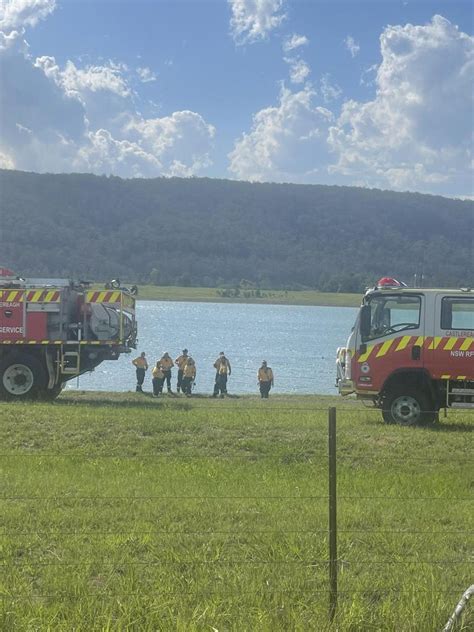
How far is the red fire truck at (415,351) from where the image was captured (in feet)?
49.5

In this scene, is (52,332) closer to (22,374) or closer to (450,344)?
(22,374)

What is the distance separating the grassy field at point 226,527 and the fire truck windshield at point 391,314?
2250mm

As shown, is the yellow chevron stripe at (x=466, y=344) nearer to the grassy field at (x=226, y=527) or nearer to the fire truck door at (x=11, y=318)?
the grassy field at (x=226, y=527)

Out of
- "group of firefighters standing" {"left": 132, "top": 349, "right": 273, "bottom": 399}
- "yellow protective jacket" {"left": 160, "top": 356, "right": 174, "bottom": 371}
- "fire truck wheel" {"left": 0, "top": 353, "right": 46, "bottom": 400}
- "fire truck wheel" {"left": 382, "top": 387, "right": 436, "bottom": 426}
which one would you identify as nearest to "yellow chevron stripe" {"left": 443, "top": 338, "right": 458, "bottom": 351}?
"fire truck wheel" {"left": 382, "top": 387, "right": 436, "bottom": 426}

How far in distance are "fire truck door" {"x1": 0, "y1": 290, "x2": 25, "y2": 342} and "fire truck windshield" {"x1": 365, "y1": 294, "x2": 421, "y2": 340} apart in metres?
7.86

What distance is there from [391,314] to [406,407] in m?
1.65

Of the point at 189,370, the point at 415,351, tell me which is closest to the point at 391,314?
the point at 415,351

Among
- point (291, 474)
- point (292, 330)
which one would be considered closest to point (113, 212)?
point (292, 330)

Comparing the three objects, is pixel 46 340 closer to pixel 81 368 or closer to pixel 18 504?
pixel 81 368

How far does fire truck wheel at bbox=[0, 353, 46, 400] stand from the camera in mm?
18719

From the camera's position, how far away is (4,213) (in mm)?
124938

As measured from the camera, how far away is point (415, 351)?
49.8ft

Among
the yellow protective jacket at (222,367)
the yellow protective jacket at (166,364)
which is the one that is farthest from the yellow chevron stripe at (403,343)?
the yellow protective jacket at (166,364)

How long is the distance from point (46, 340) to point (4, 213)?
11084 centimetres
